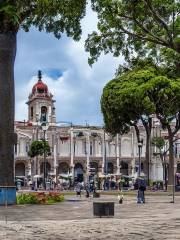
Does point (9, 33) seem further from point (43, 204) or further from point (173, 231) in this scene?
point (173, 231)

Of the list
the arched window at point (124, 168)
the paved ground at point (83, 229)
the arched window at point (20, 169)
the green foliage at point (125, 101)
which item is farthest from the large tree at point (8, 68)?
the arched window at point (124, 168)

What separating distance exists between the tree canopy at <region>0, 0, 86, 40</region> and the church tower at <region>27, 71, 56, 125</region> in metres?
74.7

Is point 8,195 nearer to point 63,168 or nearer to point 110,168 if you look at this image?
point 63,168

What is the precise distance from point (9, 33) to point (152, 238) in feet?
49.8

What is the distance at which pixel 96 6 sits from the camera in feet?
49.4

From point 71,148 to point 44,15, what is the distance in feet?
274

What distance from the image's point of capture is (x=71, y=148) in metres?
102

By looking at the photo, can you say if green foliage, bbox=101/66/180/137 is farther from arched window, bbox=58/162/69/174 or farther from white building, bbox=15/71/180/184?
arched window, bbox=58/162/69/174

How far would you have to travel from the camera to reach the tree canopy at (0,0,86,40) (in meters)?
14.7

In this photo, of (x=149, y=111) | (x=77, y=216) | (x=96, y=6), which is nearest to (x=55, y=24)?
(x=96, y=6)

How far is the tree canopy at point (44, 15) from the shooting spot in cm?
1468

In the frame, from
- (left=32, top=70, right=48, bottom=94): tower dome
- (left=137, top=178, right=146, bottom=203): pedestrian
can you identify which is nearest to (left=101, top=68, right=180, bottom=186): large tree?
(left=137, top=178, right=146, bottom=203): pedestrian

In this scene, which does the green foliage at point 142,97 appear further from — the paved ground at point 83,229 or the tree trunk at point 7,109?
the paved ground at point 83,229

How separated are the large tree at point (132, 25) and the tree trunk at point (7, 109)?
31.8ft
